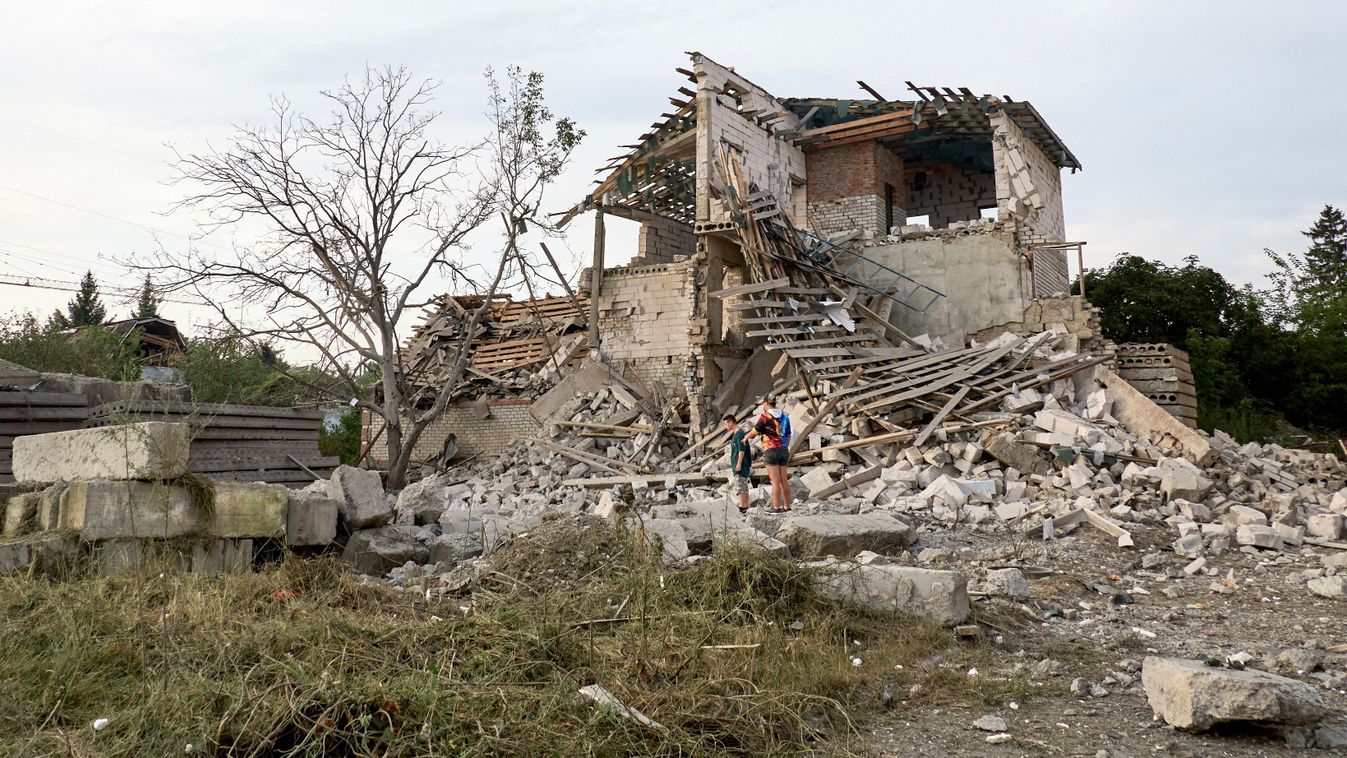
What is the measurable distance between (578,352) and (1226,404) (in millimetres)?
13982

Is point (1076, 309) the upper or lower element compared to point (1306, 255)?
lower

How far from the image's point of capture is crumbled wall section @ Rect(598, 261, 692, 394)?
1983cm

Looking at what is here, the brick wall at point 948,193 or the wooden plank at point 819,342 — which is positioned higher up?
the brick wall at point 948,193

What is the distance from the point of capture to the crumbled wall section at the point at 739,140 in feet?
59.4

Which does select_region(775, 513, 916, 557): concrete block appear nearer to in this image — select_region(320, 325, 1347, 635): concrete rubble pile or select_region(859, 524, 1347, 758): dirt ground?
select_region(320, 325, 1347, 635): concrete rubble pile

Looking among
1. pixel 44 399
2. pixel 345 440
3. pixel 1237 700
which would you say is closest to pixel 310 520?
pixel 44 399

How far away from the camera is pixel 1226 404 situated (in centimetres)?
2084

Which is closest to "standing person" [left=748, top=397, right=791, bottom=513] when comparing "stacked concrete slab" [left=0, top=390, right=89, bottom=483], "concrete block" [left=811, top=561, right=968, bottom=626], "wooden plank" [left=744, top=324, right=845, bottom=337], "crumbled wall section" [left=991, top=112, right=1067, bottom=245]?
"wooden plank" [left=744, top=324, right=845, bottom=337]

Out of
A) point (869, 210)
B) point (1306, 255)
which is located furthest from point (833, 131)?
point (1306, 255)

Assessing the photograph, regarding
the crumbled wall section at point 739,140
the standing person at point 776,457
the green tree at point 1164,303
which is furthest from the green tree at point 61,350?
the green tree at point 1164,303

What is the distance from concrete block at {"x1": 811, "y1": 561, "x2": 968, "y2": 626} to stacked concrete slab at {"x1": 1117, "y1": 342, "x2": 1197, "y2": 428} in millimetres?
11454

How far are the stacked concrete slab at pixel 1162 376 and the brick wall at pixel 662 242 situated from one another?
9.93m

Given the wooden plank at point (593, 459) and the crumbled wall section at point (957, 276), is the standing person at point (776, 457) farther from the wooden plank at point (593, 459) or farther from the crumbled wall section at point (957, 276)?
the crumbled wall section at point (957, 276)

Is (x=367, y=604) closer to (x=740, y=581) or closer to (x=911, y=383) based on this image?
(x=740, y=581)
